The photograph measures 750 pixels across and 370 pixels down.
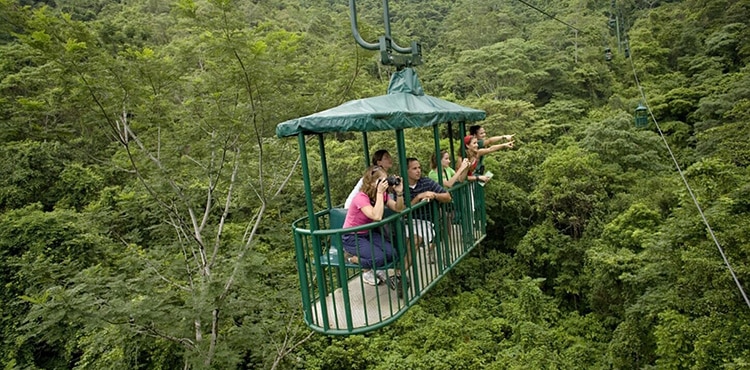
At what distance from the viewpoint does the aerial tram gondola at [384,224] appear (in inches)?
112

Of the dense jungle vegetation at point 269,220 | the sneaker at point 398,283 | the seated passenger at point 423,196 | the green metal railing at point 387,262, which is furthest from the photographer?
the dense jungle vegetation at point 269,220

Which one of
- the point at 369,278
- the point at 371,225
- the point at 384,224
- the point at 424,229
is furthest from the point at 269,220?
the point at 371,225

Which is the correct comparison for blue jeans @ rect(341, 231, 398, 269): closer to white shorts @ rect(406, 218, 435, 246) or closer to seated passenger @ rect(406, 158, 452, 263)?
white shorts @ rect(406, 218, 435, 246)

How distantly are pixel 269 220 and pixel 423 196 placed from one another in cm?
829

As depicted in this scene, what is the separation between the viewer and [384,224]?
3008 mm

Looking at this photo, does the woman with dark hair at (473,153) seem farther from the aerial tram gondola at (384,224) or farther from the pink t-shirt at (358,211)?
the pink t-shirt at (358,211)

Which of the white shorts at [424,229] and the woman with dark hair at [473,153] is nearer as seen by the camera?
the white shorts at [424,229]

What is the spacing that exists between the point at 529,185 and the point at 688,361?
729 centimetres

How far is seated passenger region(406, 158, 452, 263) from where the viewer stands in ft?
11.5

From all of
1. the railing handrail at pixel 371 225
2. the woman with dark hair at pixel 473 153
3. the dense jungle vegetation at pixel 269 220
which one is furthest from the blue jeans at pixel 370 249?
the dense jungle vegetation at pixel 269 220

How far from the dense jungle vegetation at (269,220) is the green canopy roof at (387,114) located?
260cm

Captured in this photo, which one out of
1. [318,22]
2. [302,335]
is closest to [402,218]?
[302,335]

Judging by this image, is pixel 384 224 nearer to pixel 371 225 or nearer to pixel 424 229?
pixel 371 225

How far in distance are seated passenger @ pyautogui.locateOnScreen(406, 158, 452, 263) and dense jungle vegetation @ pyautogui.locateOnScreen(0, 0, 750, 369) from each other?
120 inches
